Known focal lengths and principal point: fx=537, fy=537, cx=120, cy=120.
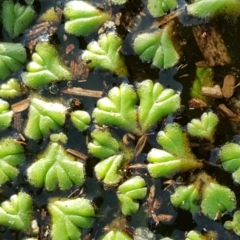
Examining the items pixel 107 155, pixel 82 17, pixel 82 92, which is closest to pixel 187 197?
pixel 107 155

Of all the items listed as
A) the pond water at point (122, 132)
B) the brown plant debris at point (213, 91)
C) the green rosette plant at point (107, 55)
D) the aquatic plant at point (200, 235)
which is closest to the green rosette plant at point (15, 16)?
the pond water at point (122, 132)

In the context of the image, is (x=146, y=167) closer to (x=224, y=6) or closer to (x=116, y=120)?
(x=116, y=120)

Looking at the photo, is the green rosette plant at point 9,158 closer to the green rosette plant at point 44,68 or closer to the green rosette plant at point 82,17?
the green rosette plant at point 44,68

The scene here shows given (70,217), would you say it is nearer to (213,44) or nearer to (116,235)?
(116,235)

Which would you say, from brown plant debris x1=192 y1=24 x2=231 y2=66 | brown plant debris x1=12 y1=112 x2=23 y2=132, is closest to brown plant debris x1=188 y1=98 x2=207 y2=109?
brown plant debris x1=192 y1=24 x2=231 y2=66

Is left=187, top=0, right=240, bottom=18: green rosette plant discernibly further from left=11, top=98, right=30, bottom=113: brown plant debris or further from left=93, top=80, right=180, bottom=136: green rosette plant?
left=11, top=98, right=30, bottom=113: brown plant debris

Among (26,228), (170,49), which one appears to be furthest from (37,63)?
(26,228)
